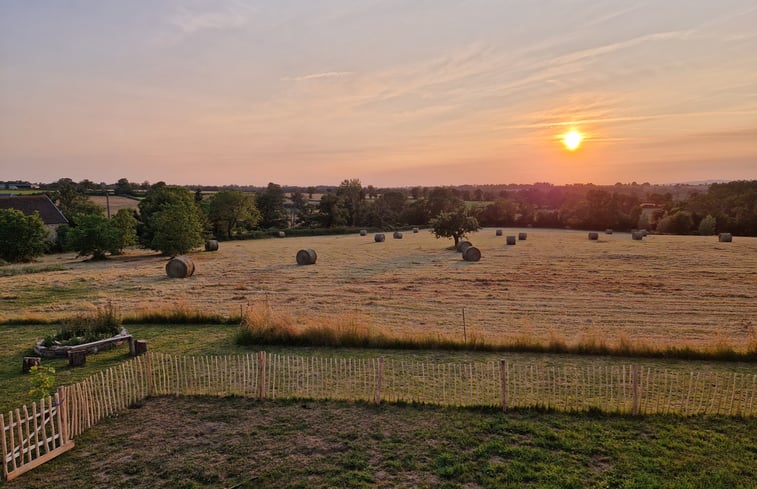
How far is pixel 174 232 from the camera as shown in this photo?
47.0m

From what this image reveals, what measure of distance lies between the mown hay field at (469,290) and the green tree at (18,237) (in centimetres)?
259

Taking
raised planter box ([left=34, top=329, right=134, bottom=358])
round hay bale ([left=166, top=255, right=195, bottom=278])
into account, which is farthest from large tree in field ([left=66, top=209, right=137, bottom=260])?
raised planter box ([left=34, top=329, right=134, bottom=358])

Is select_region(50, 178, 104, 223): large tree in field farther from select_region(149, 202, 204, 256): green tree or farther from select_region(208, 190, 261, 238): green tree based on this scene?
select_region(149, 202, 204, 256): green tree

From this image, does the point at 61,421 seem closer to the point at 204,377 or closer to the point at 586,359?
the point at 204,377

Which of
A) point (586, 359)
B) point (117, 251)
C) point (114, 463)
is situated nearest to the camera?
point (114, 463)

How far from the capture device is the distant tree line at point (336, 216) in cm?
4722

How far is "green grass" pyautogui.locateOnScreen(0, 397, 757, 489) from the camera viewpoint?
745cm

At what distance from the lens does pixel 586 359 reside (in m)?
13.6

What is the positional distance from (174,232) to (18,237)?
14537mm

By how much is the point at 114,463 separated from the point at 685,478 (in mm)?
9380

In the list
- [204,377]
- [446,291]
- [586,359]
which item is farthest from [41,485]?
[446,291]

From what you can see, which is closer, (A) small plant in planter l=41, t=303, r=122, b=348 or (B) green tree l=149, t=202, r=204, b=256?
(A) small plant in planter l=41, t=303, r=122, b=348

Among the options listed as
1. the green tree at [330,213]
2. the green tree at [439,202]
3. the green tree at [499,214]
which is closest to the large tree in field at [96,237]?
the green tree at [330,213]

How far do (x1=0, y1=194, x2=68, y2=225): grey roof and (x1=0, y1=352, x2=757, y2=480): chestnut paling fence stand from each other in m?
62.6
